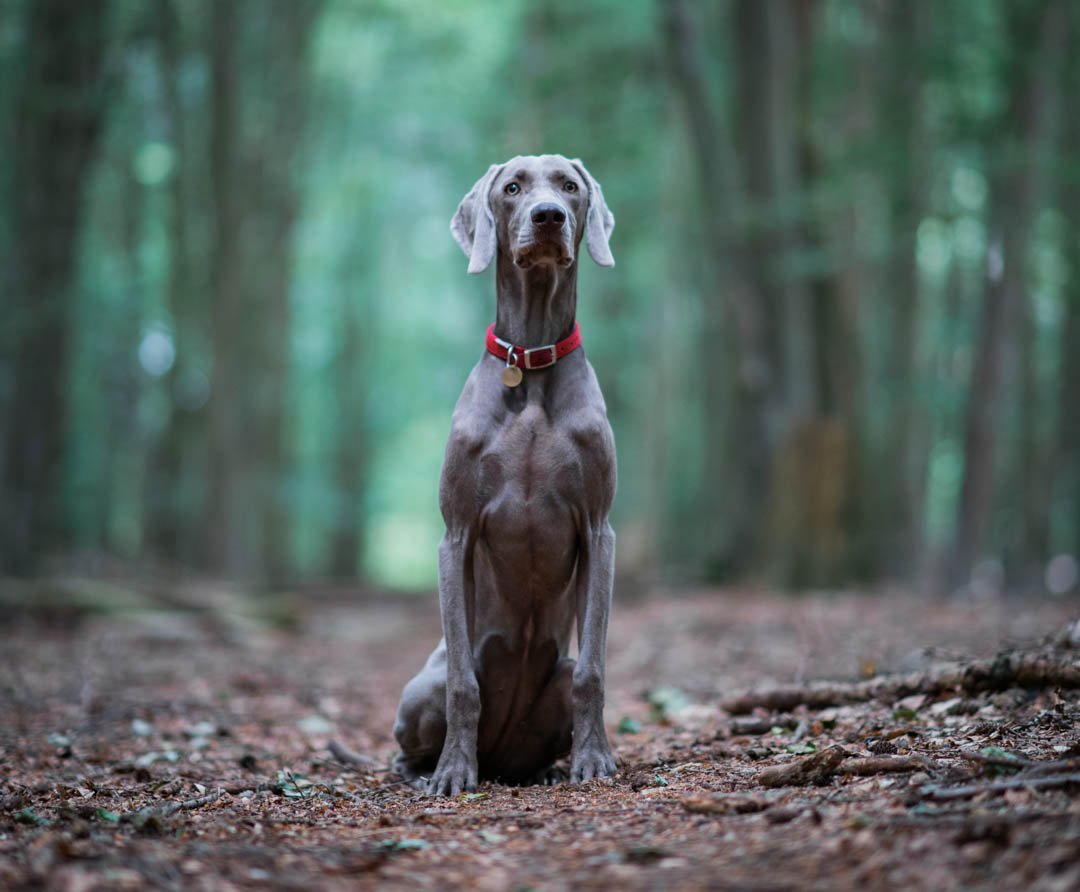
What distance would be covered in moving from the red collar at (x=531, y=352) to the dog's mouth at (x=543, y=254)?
0.34 metres

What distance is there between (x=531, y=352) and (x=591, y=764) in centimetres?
177

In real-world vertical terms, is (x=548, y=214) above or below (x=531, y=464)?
above

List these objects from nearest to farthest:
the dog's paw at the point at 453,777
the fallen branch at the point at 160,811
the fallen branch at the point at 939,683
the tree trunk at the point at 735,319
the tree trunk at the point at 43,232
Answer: the fallen branch at the point at 160,811 → the dog's paw at the point at 453,777 → the fallen branch at the point at 939,683 → the tree trunk at the point at 43,232 → the tree trunk at the point at 735,319

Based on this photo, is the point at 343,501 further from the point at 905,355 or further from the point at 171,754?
the point at 171,754

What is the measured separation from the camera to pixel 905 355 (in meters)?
15.7

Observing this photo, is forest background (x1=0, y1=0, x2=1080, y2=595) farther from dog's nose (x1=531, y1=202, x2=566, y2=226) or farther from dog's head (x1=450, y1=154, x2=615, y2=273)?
dog's nose (x1=531, y1=202, x2=566, y2=226)

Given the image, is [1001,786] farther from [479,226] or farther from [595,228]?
[479,226]

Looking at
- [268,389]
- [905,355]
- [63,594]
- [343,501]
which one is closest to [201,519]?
[268,389]

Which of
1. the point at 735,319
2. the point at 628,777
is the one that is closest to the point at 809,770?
the point at 628,777

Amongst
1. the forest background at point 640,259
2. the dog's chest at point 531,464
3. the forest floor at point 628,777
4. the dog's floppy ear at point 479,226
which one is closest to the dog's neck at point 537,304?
the dog's floppy ear at point 479,226

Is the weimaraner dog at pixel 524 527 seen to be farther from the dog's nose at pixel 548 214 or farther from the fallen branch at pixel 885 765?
the fallen branch at pixel 885 765

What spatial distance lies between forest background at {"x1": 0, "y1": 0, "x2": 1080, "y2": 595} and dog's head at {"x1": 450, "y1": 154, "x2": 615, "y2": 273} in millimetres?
7582

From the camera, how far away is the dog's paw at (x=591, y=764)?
4.64 metres

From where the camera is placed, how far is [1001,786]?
3145 millimetres
